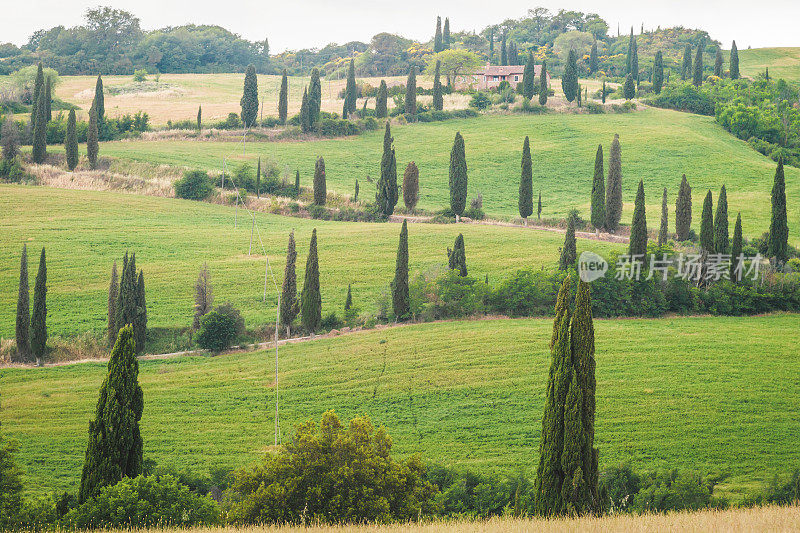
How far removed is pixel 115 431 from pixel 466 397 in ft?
69.7

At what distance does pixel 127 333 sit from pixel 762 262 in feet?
157

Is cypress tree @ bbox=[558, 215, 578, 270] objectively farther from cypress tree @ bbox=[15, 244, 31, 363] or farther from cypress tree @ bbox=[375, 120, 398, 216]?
cypress tree @ bbox=[15, 244, 31, 363]

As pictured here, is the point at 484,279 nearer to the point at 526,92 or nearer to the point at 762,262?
the point at 762,262

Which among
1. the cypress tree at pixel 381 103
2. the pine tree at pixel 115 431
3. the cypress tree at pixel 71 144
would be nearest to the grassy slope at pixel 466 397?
the pine tree at pixel 115 431

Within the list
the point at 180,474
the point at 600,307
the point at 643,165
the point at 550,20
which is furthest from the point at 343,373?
the point at 550,20

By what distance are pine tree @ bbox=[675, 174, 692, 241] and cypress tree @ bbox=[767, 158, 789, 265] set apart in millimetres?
9817

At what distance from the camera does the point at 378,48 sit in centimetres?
17738

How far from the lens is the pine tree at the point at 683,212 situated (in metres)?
69.1

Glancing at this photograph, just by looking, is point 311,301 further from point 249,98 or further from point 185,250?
point 249,98

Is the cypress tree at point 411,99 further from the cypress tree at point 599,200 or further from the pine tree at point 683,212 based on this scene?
the pine tree at point 683,212

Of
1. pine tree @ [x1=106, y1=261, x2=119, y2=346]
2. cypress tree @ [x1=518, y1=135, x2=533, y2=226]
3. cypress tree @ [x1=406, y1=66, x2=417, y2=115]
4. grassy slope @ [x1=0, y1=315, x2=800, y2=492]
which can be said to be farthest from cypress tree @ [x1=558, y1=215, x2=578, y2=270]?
cypress tree @ [x1=406, y1=66, x2=417, y2=115]

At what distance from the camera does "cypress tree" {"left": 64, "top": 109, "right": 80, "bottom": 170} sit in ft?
281

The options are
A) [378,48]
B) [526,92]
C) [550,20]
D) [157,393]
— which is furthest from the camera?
[550,20]

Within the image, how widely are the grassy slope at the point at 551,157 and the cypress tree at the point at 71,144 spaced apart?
5.90m
